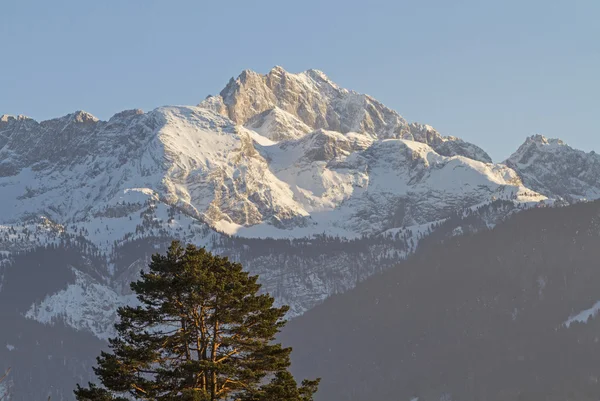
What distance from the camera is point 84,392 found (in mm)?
56781

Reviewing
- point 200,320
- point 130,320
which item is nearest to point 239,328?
point 200,320

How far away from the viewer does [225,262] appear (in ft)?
199

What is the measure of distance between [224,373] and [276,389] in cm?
302

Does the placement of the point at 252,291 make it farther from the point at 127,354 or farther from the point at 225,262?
the point at 127,354

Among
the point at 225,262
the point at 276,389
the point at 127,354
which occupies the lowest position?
the point at 276,389

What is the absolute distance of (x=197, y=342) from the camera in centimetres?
5828

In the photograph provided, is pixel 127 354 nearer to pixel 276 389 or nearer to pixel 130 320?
pixel 130 320

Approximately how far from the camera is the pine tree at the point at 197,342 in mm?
56875

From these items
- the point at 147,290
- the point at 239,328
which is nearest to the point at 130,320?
the point at 147,290

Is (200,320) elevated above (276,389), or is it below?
above

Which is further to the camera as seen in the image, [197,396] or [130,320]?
[130,320]

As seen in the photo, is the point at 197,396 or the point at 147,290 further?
the point at 147,290

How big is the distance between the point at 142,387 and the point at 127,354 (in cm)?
187

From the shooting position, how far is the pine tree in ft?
187
